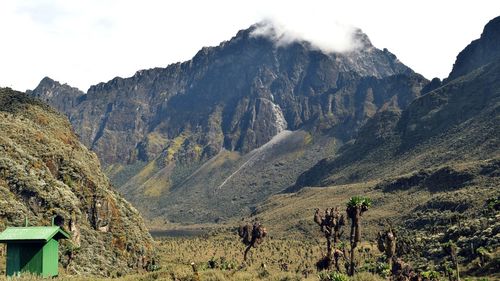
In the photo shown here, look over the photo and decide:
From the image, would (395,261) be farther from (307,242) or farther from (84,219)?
(307,242)

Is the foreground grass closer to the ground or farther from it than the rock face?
closer to the ground

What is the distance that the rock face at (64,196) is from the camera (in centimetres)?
7500

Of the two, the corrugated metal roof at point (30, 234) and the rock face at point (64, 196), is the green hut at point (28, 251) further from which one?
the rock face at point (64, 196)

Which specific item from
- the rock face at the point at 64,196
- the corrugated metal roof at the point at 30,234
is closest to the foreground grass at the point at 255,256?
the rock face at the point at 64,196

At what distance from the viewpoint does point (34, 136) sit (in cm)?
9544

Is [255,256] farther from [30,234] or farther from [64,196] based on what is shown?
[30,234]

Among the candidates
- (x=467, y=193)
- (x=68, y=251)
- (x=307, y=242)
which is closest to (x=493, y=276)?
(x=68, y=251)

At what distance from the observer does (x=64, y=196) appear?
83938 millimetres

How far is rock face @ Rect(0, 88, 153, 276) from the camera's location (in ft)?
246

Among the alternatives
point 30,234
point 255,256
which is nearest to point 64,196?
point 30,234

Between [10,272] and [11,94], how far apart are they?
91.8 m

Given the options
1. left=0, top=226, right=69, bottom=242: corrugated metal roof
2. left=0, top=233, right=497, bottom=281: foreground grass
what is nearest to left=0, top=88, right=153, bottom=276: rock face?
left=0, top=233, right=497, bottom=281: foreground grass

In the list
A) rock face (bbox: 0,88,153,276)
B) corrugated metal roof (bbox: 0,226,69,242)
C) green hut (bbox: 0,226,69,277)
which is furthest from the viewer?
rock face (bbox: 0,88,153,276)

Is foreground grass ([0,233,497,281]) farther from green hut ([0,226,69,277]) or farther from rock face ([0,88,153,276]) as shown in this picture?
green hut ([0,226,69,277])
